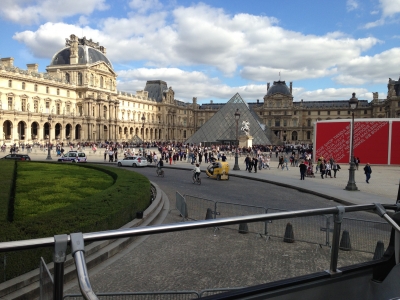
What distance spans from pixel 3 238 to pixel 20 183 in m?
8.61

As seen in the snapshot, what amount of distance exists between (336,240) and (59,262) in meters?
1.99

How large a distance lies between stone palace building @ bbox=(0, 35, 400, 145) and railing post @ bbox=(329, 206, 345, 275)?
39927 mm

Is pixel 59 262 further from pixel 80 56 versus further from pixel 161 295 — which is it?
pixel 80 56

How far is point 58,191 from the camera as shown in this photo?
1205cm

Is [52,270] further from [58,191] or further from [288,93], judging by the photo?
[288,93]

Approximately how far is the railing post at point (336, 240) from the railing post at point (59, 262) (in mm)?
1825

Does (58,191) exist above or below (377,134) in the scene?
below

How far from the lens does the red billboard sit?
99.2 ft

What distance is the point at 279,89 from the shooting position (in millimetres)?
102125

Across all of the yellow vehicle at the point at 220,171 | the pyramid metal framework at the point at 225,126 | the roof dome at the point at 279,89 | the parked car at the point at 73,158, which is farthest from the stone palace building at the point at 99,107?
the yellow vehicle at the point at 220,171

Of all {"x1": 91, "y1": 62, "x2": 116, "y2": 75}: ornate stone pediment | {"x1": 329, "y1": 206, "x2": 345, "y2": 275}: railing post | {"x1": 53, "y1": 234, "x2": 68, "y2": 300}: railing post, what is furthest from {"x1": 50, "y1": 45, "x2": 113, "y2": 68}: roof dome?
{"x1": 53, "y1": 234, "x2": 68, "y2": 300}: railing post

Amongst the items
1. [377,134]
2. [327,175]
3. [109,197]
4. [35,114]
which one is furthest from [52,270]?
[35,114]

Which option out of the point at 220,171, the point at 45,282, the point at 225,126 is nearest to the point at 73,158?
the point at 220,171

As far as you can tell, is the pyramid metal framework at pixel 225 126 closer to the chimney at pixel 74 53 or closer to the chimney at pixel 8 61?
the chimney at pixel 8 61
